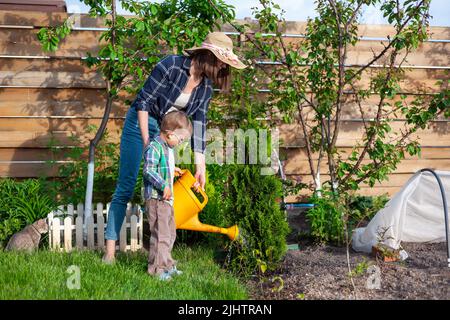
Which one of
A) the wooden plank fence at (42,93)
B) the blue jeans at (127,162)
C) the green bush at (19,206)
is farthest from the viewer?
the wooden plank fence at (42,93)

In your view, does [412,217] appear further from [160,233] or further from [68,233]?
[68,233]

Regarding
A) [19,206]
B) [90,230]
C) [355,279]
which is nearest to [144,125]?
[90,230]

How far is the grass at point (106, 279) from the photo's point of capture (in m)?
3.12

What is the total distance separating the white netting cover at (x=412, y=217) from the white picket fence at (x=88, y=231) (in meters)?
1.73

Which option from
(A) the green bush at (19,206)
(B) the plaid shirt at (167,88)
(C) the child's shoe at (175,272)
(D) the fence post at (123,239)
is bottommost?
(C) the child's shoe at (175,272)

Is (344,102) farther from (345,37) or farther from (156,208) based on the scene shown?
(156,208)

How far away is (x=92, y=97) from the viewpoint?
214 inches

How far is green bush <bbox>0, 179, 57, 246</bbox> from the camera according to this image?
14.6ft

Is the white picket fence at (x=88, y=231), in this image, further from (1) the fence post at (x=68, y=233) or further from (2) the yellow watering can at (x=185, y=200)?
(2) the yellow watering can at (x=185, y=200)

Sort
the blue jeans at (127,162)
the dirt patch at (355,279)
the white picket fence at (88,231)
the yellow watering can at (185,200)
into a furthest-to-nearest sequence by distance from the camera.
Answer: the white picket fence at (88,231)
the blue jeans at (127,162)
the yellow watering can at (185,200)
the dirt patch at (355,279)

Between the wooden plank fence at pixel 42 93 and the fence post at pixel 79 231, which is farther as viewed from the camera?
the wooden plank fence at pixel 42 93

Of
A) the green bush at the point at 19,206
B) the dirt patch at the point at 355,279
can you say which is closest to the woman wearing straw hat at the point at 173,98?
the dirt patch at the point at 355,279

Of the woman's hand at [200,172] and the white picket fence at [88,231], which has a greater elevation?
the woman's hand at [200,172]
